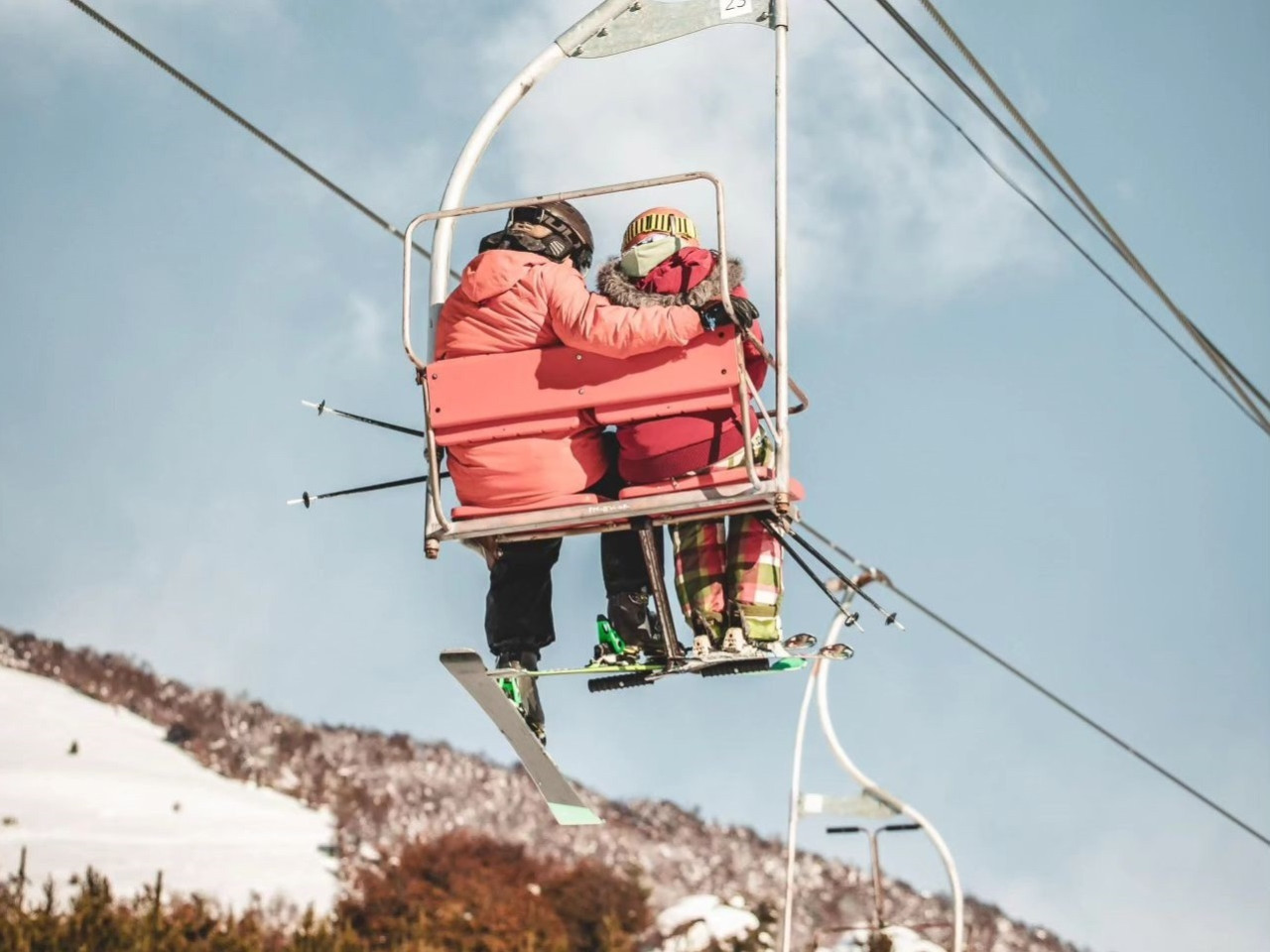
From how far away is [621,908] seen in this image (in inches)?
866

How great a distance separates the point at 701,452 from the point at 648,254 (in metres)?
0.76

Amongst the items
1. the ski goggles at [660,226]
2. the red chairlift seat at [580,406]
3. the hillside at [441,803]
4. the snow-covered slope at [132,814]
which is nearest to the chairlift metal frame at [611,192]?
the red chairlift seat at [580,406]

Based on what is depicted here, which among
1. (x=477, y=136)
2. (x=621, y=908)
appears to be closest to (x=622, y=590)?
(x=477, y=136)

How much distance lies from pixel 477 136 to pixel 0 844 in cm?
1946

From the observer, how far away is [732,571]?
6.73m

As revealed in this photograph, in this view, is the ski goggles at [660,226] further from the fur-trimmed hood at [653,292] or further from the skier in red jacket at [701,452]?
the fur-trimmed hood at [653,292]

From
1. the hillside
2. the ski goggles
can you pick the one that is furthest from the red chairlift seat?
the hillside

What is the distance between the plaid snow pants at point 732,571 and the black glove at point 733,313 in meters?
0.48

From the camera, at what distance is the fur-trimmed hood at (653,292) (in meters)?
6.37

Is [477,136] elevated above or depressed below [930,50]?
below

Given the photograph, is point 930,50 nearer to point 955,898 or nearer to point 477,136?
point 477,136

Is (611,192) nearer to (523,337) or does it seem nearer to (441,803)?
(523,337)

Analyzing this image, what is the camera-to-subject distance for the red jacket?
21.0 ft

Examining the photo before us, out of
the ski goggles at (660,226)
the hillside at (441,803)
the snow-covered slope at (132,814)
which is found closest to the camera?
the ski goggles at (660,226)
